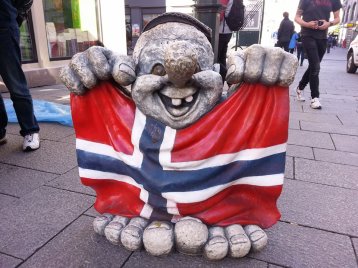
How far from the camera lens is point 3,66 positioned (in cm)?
292

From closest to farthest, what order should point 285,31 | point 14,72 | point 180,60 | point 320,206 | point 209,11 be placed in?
1. point 180,60
2. point 320,206
3. point 14,72
4. point 209,11
5. point 285,31

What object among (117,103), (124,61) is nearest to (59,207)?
(117,103)

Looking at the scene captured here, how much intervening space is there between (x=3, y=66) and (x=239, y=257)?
2546 millimetres

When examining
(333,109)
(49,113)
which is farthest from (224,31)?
(49,113)

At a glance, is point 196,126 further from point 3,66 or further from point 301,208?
point 3,66

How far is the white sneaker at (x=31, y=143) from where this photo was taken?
10.3 feet

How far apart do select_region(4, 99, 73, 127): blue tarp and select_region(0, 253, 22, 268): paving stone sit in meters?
2.57

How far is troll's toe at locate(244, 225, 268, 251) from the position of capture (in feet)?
5.33

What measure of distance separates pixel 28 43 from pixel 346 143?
5.80 m

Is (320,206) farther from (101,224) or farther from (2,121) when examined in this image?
(2,121)

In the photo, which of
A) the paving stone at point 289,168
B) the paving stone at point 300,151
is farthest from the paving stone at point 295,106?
the paving stone at point 289,168

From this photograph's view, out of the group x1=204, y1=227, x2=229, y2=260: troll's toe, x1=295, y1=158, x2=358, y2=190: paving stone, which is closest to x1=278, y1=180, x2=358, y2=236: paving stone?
x1=295, y1=158, x2=358, y2=190: paving stone

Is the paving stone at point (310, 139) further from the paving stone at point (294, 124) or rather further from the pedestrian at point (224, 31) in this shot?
the pedestrian at point (224, 31)

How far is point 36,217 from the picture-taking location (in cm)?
202
